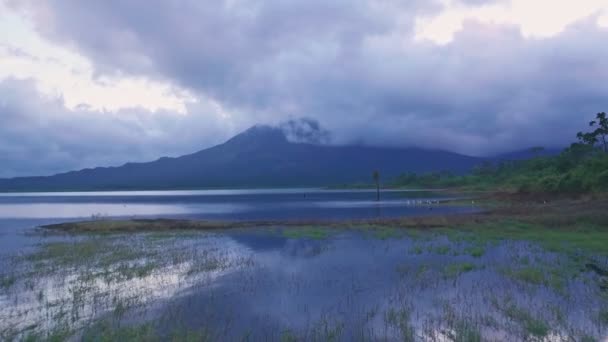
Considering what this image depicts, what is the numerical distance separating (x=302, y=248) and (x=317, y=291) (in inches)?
457

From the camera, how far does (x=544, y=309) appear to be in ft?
42.5

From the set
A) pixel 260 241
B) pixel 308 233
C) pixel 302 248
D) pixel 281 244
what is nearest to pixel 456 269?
pixel 302 248

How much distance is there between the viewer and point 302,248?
1096 inches

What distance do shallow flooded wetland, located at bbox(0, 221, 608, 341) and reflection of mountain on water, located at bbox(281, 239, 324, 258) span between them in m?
0.15

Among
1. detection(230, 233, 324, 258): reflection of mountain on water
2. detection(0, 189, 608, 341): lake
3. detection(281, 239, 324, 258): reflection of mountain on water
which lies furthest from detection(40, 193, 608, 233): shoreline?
detection(281, 239, 324, 258): reflection of mountain on water

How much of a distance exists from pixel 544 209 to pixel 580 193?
14919 millimetres

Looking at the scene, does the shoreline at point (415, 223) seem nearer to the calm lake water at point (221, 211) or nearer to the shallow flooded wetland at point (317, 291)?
the shallow flooded wetland at point (317, 291)

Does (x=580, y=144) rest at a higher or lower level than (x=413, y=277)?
higher

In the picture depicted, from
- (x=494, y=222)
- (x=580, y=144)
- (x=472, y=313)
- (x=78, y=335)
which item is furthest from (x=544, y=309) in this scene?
(x=580, y=144)

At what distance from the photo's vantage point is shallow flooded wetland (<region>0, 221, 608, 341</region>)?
11758 millimetres

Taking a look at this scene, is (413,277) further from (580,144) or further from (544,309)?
(580,144)

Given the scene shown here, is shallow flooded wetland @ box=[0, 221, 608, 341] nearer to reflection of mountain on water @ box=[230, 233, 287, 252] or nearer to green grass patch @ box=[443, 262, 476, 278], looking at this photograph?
green grass patch @ box=[443, 262, 476, 278]

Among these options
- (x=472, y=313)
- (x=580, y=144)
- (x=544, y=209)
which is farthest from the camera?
(x=580, y=144)

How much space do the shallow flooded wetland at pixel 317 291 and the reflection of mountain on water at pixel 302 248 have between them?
0.49 feet
